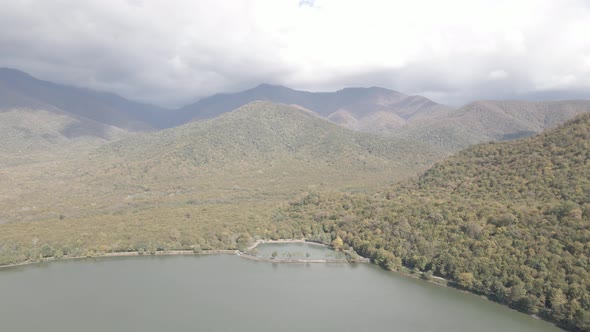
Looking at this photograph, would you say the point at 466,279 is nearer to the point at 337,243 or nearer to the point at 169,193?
the point at 337,243

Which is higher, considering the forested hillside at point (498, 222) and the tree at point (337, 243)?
the forested hillside at point (498, 222)

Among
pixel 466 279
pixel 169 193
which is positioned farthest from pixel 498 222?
pixel 169 193

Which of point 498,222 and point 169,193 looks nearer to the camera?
point 498,222

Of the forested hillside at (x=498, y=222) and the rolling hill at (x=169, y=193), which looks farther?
the rolling hill at (x=169, y=193)

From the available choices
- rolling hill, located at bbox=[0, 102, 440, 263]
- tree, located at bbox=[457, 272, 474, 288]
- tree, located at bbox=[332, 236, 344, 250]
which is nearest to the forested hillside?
tree, located at bbox=[457, 272, 474, 288]

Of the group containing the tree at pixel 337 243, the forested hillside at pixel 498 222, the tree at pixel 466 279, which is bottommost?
the tree at pixel 337 243

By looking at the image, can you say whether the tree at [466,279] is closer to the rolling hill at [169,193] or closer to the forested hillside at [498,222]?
the forested hillside at [498,222]

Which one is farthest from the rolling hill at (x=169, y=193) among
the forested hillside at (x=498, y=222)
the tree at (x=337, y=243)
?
the forested hillside at (x=498, y=222)

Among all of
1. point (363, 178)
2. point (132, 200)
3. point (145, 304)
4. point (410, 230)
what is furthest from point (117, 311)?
point (363, 178)

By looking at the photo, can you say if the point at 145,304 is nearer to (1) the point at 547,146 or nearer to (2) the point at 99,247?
(2) the point at 99,247

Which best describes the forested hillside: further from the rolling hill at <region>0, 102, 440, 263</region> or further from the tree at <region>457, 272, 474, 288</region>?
the rolling hill at <region>0, 102, 440, 263</region>
